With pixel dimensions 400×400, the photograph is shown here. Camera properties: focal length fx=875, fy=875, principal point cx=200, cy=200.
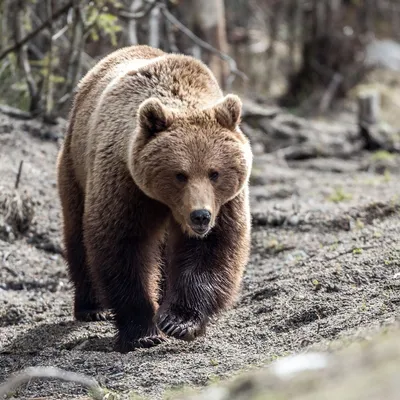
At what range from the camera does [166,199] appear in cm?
547

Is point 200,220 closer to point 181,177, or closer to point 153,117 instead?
point 181,177

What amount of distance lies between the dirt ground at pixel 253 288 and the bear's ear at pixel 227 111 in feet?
4.37

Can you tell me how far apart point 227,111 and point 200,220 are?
0.83m

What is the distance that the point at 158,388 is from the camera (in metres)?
4.46

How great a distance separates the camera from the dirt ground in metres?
4.87

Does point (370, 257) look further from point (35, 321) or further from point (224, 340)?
point (35, 321)

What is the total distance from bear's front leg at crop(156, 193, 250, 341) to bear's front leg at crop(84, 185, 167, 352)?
0.14m

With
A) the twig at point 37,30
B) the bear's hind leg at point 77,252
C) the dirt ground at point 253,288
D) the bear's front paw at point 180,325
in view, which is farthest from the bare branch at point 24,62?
the bear's front paw at point 180,325

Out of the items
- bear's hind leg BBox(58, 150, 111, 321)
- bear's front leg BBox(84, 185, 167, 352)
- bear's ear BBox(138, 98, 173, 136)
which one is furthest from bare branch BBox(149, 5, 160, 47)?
bear's ear BBox(138, 98, 173, 136)

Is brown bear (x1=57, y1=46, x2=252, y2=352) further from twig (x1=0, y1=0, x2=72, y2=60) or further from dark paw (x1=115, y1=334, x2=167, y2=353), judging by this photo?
twig (x1=0, y1=0, x2=72, y2=60)

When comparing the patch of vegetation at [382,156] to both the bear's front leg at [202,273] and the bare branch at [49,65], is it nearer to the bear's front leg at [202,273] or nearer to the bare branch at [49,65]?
the bare branch at [49,65]

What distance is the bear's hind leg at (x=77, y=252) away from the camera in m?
6.78

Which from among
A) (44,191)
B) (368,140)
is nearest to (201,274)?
(44,191)

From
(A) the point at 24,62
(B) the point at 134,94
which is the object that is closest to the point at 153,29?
(A) the point at 24,62
